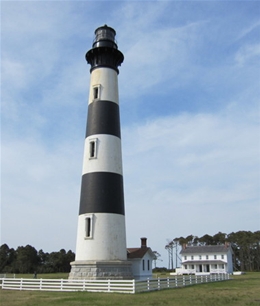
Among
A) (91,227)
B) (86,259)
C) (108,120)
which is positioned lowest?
(86,259)

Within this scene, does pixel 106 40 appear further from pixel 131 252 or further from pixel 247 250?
pixel 247 250

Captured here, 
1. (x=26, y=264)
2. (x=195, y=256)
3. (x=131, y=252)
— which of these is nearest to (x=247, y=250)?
(x=195, y=256)

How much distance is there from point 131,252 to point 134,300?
39.5 feet

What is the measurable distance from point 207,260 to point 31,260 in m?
32.8

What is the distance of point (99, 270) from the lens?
1803cm

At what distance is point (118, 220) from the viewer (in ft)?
63.6

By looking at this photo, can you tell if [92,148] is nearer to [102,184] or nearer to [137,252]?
[102,184]

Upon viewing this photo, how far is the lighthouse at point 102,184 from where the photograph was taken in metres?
18.5

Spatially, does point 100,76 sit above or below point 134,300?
above

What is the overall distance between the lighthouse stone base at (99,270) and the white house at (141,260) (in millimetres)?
4246

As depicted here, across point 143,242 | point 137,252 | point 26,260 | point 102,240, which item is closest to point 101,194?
point 102,240

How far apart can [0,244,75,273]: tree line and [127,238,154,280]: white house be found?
38.9m

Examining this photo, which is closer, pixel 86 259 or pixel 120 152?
pixel 86 259

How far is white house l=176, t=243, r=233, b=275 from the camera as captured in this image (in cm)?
4903
